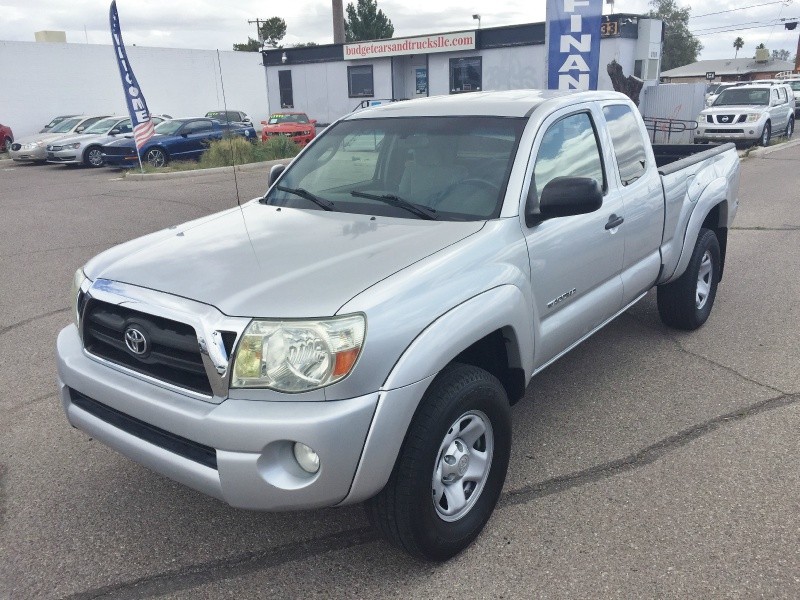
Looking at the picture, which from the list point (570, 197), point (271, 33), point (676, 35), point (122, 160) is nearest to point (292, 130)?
point (122, 160)

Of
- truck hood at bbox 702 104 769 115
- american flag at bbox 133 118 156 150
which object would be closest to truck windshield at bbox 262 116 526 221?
american flag at bbox 133 118 156 150

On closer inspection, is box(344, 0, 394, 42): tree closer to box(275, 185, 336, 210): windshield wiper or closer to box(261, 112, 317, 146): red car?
box(261, 112, 317, 146): red car

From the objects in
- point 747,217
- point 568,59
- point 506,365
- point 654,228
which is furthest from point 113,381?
point 747,217

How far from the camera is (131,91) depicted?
52.5 ft

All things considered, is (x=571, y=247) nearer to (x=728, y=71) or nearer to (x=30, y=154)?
(x=30, y=154)

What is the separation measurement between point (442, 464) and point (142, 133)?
1613 centimetres

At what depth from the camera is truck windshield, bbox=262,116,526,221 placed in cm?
336

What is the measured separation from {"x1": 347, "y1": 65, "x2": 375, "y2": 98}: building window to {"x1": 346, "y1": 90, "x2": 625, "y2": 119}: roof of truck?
98.6 ft

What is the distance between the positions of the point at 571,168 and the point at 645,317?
2480 millimetres

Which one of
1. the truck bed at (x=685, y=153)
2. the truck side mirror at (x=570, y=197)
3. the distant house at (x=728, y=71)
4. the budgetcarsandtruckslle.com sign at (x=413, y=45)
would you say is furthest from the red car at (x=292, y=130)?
the distant house at (x=728, y=71)

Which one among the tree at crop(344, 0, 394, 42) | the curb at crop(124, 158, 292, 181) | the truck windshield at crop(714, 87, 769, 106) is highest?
the tree at crop(344, 0, 394, 42)

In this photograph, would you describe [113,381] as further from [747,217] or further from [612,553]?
[747,217]

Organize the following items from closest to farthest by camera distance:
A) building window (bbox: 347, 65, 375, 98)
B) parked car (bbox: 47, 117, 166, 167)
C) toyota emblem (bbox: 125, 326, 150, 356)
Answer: toyota emblem (bbox: 125, 326, 150, 356), parked car (bbox: 47, 117, 166, 167), building window (bbox: 347, 65, 375, 98)

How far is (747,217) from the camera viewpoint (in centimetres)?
1010
